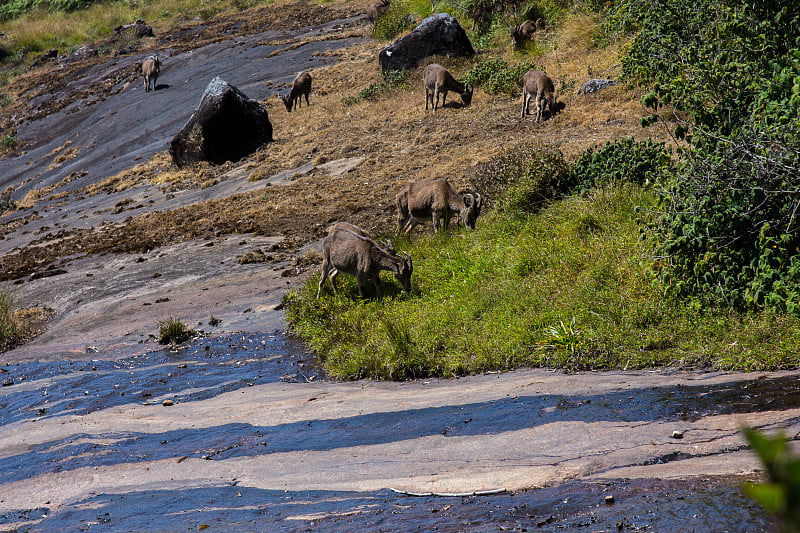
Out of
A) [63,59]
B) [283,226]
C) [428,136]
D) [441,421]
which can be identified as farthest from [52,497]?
[63,59]

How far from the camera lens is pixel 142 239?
20453 millimetres

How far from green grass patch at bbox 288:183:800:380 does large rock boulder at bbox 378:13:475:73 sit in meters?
19.7

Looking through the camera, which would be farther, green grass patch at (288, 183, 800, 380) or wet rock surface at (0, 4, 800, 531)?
green grass patch at (288, 183, 800, 380)

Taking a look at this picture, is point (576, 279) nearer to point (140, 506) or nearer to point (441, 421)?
point (441, 421)

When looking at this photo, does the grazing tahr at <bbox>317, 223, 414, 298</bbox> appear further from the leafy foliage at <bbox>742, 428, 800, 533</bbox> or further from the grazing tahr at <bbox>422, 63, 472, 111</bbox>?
the grazing tahr at <bbox>422, 63, 472, 111</bbox>

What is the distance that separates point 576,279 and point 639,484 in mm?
4953

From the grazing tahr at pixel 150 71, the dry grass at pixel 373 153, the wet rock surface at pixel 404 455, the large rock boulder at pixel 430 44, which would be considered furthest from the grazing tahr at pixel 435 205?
the grazing tahr at pixel 150 71

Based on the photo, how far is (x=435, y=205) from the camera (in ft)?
44.7

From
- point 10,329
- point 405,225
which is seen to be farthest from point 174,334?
point 405,225

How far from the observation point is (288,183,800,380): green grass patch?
24.9 ft

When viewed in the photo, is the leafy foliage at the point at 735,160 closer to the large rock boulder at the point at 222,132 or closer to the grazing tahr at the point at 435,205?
the grazing tahr at the point at 435,205

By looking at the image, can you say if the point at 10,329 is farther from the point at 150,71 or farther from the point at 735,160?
the point at 150,71

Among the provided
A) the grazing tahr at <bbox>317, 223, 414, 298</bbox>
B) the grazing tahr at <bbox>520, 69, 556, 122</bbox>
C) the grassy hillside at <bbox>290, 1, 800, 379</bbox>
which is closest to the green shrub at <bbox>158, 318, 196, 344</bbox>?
the grassy hillside at <bbox>290, 1, 800, 379</bbox>

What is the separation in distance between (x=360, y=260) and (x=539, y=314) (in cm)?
346
